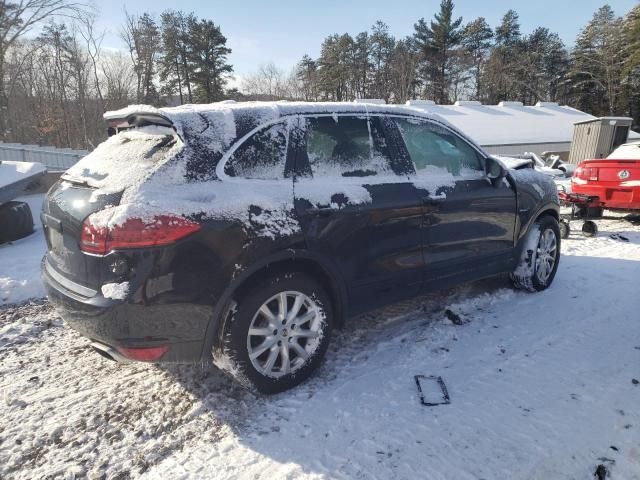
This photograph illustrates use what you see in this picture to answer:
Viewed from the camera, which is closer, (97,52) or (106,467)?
(106,467)

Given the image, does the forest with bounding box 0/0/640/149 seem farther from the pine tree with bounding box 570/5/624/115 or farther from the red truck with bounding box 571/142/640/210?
the red truck with bounding box 571/142/640/210

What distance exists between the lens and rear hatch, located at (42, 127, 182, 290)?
2389mm

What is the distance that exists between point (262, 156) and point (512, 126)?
24.2m

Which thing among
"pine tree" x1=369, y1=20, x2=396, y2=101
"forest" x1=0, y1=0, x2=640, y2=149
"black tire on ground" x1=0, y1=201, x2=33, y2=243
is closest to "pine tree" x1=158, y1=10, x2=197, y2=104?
"forest" x1=0, y1=0, x2=640, y2=149

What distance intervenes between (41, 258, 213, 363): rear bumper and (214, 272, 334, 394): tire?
0.61 ft

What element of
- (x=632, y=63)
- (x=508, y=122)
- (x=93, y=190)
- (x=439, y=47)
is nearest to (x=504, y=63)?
(x=439, y=47)

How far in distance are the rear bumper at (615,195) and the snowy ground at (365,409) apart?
4.05 meters

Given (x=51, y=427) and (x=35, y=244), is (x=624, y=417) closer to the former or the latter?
(x=51, y=427)

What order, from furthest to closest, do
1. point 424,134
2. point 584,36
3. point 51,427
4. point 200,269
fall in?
point 584,36, point 424,134, point 51,427, point 200,269

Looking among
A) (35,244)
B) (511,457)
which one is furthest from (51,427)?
(35,244)

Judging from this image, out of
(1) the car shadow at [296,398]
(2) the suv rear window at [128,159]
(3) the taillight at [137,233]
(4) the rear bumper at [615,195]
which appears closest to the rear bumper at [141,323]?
(3) the taillight at [137,233]

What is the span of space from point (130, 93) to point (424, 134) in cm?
4025

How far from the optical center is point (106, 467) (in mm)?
2283

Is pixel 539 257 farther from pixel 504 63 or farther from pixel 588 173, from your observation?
pixel 504 63
